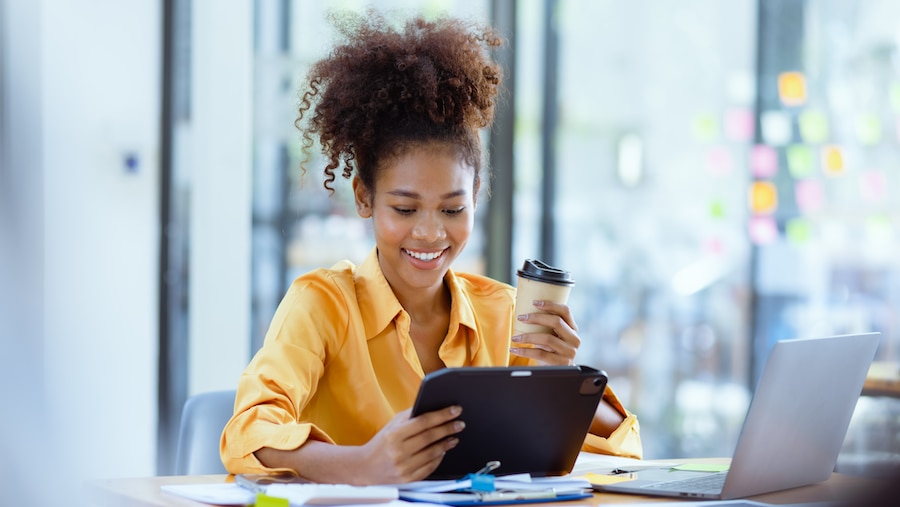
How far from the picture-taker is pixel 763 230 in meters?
4.12

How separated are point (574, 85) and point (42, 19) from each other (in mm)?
2133

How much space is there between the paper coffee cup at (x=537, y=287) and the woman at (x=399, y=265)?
14 millimetres

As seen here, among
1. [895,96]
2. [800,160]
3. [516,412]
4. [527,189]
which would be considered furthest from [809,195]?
[516,412]

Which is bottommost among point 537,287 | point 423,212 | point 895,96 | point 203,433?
point 203,433

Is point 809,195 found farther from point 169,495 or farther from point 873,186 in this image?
point 169,495

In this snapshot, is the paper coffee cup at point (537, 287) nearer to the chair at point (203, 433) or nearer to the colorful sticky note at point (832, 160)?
→ the chair at point (203, 433)

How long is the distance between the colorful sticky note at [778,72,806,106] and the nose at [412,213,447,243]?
8.75ft

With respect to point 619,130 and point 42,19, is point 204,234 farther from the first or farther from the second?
point 619,130

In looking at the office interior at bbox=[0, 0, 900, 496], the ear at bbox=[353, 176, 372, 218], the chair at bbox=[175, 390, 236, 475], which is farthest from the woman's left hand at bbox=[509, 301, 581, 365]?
the office interior at bbox=[0, 0, 900, 496]

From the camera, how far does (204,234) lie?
416 centimetres

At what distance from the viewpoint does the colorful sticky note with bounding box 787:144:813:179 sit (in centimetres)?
407

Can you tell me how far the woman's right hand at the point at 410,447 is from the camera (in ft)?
4.26

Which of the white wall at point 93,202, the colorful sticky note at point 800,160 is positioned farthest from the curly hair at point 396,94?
the colorful sticky note at point 800,160

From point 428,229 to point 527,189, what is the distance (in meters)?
2.62
